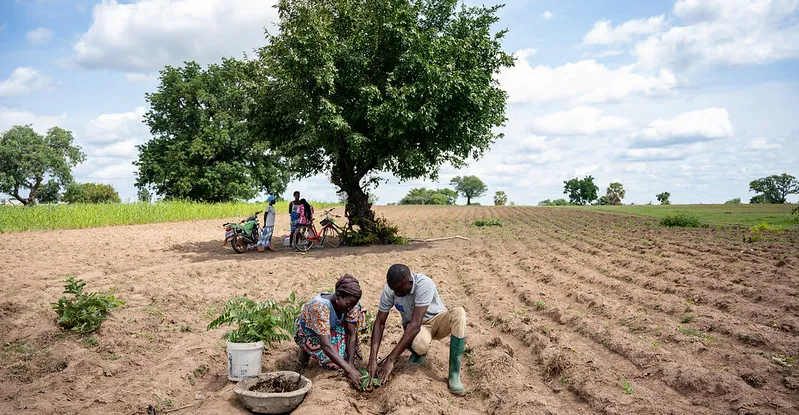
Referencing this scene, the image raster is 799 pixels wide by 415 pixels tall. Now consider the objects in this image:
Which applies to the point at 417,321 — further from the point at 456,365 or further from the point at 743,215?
the point at 743,215

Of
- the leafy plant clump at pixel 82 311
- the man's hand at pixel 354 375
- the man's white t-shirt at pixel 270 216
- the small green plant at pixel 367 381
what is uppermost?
the man's white t-shirt at pixel 270 216

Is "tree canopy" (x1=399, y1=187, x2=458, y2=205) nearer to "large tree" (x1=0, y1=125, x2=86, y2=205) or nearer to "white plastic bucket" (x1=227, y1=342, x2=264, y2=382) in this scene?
"large tree" (x1=0, y1=125, x2=86, y2=205)

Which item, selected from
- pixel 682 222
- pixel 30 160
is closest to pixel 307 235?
pixel 682 222

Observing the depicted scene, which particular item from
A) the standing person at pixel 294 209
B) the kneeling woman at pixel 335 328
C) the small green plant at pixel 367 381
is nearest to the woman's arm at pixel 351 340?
the kneeling woman at pixel 335 328

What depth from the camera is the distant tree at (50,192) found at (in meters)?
48.5

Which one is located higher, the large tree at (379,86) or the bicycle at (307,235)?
the large tree at (379,86)

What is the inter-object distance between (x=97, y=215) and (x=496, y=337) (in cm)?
2027

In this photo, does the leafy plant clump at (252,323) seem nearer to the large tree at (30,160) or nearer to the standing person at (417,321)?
the standing person at (417,321)

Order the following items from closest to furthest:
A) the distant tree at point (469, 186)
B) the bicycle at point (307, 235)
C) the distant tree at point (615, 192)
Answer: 1. the bicycle at point (307, 235)
2. the distant tree at point (615, 192)
3. the distant tree at point (469, 186)

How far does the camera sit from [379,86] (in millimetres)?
14992

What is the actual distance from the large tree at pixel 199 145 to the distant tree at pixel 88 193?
15431 millimetres

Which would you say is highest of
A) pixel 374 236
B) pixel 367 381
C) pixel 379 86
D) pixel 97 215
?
pixel 379 86

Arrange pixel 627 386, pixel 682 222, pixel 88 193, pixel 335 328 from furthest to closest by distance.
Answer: pixel 88 193, pixel 682 222, pixel 335 328, pixel 627 386

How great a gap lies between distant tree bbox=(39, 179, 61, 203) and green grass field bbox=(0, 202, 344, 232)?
29.6 metres
